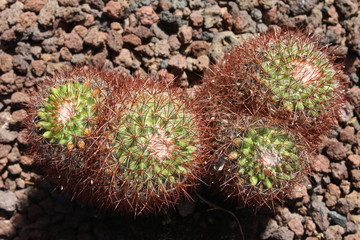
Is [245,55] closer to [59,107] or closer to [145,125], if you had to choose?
[145,125]

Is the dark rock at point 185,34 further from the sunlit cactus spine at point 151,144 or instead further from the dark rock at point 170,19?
the sunlit cactus spine at point 151,144

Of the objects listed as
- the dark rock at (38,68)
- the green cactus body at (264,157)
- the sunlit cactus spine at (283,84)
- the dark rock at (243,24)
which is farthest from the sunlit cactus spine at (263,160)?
the dark rock at (38,68)

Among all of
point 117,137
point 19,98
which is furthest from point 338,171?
point 19,98

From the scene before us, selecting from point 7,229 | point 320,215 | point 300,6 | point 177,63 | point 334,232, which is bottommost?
point 7,229

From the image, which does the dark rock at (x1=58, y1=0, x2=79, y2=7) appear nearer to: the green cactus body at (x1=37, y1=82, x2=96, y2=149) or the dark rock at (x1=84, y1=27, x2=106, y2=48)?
the dark rock at (x1=84, y1=27, x2=106, y2=48)

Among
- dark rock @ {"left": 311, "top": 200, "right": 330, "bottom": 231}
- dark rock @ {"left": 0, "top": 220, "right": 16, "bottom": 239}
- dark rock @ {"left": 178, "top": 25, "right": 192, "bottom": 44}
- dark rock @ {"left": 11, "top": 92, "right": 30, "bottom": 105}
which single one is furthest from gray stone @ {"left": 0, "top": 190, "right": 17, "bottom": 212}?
dark rock @ {"left": 311, "top": 200, "right": 330, "bottom": 231}

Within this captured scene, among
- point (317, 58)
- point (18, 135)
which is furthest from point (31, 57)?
point (317, 58)

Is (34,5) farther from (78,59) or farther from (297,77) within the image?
(297,77)
